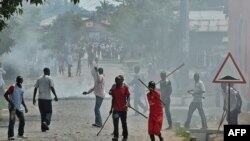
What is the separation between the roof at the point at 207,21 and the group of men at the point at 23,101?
33.8m

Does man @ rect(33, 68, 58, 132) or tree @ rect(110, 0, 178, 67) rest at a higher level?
tree @ rect(110, 0, 178, 67)

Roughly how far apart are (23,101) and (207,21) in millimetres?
41072

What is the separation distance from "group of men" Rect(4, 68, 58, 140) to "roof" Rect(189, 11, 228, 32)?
1333 inches

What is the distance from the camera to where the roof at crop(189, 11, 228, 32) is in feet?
176

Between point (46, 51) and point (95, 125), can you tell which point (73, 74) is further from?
point (95, 125)

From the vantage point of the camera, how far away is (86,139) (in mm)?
17141

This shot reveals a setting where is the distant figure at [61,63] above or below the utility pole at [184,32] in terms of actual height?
below

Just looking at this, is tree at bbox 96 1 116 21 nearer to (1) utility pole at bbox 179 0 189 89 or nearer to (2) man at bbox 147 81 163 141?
(1) utility pole at bbox 179 0 189 89

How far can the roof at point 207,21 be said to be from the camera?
53725 millimetres

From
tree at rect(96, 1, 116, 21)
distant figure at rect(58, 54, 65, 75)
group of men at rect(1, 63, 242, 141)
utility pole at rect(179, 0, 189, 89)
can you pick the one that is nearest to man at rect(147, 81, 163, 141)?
group of men at rect(1, 63, 242, 141)

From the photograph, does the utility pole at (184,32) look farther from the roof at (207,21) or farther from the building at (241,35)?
the roof at (207,21)

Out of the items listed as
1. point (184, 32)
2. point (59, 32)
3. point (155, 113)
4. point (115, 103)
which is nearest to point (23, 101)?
point (115, 103)

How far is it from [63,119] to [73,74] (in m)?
23.8

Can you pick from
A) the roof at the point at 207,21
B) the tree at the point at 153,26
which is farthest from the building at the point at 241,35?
the roof at the point at 207,21
